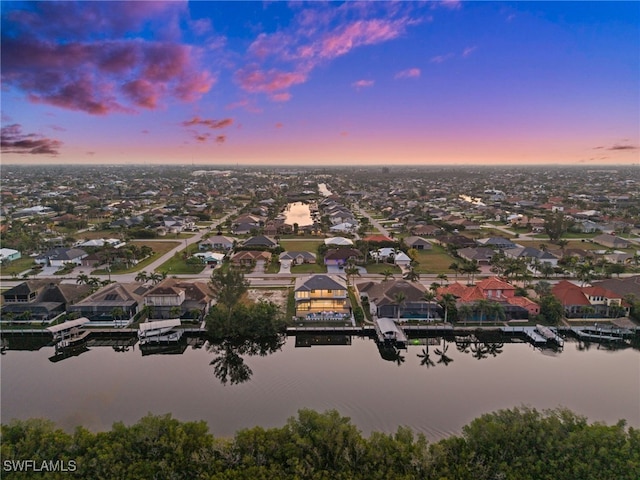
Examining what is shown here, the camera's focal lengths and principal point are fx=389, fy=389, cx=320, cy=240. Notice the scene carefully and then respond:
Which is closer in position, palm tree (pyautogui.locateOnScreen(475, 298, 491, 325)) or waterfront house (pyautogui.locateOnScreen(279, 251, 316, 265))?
palm tree (pyautogui.locateOnScreen(475, 298, 491, 325))

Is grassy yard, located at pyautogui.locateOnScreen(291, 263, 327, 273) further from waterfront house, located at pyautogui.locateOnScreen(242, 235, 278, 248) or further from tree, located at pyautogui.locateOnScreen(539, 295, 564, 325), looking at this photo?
tree, located at pyautogui.locateOnScreen(539, 295, 564, 325)

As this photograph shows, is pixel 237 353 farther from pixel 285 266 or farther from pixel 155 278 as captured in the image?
pixel 285 266

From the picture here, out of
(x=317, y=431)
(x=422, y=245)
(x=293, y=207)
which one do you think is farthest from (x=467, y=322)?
(x=293, y=207)

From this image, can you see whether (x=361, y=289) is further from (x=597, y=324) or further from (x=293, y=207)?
(x=293, y=207)

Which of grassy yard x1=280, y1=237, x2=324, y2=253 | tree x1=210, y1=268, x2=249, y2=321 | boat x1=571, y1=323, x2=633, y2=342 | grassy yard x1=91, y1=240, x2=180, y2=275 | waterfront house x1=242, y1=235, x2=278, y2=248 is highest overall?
tree x1=210, y1=268, x2=249, y2=321

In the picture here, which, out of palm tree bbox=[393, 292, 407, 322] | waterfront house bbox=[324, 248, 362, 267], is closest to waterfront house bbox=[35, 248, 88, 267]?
waterfront house bbox=[324, 248, 362, 267]

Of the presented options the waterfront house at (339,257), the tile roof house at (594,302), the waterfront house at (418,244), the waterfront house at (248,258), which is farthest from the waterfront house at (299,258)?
the tile roof house at (594,302)

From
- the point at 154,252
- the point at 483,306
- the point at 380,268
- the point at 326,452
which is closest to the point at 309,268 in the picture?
the point at 380,268
